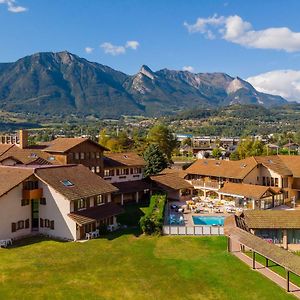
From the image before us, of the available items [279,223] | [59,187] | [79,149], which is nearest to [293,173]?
[279,223]

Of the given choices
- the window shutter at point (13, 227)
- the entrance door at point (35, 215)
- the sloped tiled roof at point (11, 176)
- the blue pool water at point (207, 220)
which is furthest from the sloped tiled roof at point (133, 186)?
the window shutter at point (13, 227)

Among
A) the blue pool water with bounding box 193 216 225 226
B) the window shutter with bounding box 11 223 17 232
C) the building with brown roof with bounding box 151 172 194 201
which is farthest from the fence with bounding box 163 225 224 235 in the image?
the building with brown roof with bounding box 151 172 194 201

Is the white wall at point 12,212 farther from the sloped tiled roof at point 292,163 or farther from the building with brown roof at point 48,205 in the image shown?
the sloped tiled roof at point 292,163

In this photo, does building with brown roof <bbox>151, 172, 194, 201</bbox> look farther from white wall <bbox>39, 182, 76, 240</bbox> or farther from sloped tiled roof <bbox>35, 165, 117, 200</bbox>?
white wall <bbox>39, 182, 76, 240</bbox>

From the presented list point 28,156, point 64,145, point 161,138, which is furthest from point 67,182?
point 161,138

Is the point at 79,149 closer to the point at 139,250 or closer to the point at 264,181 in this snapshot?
the point at 139,250

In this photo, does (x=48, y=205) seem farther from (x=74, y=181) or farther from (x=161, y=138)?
(x=161, y=138)
